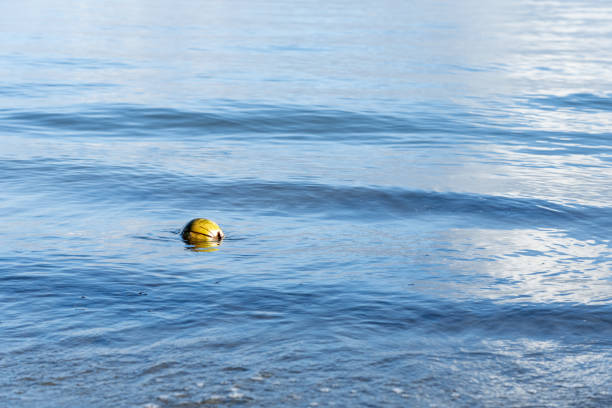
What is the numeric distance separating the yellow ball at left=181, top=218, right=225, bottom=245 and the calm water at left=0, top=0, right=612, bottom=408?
0.13m

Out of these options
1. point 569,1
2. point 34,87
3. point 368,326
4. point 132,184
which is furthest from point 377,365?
point 569,1

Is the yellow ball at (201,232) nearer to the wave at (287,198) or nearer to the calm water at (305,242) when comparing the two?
the calm water at (305,242)

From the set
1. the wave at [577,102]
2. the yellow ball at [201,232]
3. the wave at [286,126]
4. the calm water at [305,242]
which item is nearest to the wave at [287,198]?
the calm water at [305,242]

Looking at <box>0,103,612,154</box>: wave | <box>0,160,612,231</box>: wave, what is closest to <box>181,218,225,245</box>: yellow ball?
<box>0,160,612,231</box>: wave

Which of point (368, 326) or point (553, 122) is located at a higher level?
point (553, 122)

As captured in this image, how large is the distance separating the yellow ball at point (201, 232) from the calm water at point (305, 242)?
128mm

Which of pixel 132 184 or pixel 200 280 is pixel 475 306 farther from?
pixel 132 184

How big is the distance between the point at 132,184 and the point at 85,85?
1111 cm

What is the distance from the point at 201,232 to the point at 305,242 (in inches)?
41.7

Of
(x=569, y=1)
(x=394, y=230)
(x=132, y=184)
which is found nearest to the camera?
(x=394, y=230)

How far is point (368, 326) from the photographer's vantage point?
5.78 metres

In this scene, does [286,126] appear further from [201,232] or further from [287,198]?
[201,232]

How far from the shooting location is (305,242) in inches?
319

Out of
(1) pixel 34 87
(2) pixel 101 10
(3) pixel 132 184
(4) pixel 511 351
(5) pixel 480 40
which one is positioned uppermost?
(2) pixel 101 10
